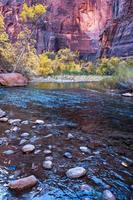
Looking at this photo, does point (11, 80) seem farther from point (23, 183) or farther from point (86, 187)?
point (86, 187)

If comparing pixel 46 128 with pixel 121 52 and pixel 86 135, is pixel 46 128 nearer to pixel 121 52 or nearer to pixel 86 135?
pixel 86 135

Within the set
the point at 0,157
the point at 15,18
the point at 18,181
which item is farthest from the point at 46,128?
the point at 15,18

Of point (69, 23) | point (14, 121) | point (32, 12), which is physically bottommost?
point (14, 121)

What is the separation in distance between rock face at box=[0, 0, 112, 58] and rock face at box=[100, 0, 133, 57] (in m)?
26.0

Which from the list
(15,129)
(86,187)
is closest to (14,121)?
(15,129)

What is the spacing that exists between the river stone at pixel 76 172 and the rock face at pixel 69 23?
6895cm

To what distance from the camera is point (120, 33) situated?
39938 millimetres

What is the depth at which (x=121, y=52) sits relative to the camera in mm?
37250

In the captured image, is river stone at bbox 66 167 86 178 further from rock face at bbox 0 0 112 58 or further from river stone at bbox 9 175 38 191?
rock face at bbox 0 0 112 58

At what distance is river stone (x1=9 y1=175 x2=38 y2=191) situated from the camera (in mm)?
3342

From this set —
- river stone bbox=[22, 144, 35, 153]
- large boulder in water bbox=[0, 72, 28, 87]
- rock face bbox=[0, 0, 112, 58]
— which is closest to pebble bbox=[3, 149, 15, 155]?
river stone bbox=[22, 144, 35, 153]

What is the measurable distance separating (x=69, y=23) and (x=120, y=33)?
43042 millimetres

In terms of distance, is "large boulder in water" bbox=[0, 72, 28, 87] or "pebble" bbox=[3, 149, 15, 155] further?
"large boulder in water" bbox=[0, 72, 28, 87]

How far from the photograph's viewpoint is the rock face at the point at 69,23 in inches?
2943
